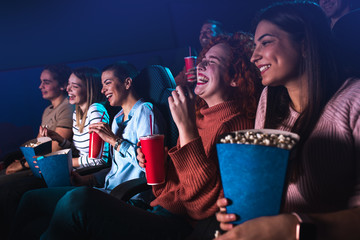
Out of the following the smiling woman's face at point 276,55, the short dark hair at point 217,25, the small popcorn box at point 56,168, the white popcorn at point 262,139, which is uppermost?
the short dark hair at point 217,25

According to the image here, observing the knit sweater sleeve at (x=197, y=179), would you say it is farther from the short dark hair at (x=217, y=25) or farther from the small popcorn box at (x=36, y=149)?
the small popcorn box at (x=36, y=149)

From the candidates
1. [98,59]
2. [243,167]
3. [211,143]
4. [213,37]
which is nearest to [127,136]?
[211,143]

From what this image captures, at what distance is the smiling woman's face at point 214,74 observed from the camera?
4.17ft

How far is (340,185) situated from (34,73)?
8.25 ft

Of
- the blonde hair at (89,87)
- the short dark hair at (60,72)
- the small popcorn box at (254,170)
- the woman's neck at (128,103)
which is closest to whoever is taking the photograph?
the small popcorn box at (254,170)

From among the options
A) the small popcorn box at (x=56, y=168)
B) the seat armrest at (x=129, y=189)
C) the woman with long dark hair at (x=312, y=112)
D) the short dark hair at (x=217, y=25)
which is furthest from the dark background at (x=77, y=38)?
the small popcorn box at (x=56, y=168)

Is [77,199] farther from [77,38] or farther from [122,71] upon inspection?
[77,38]

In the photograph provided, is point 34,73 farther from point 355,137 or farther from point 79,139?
point 355,137

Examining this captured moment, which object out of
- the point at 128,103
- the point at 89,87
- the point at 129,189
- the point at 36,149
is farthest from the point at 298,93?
the point at 89,87

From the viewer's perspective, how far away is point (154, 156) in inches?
48.1

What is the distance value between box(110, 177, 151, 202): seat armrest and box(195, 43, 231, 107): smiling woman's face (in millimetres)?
476

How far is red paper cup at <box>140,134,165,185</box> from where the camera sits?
47.4 inches

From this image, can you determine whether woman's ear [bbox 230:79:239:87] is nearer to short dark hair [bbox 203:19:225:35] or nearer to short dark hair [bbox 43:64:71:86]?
short dark hair [bbox 203:19:225:35]

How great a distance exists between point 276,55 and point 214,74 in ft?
1.07
